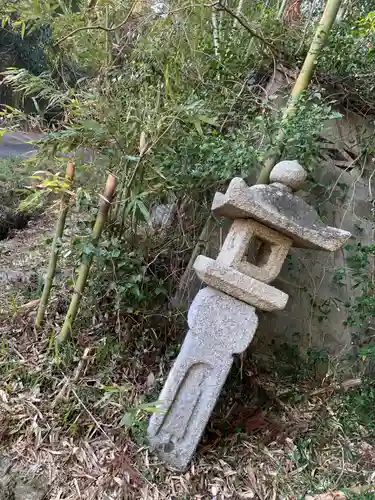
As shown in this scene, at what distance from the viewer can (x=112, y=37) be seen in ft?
7.14

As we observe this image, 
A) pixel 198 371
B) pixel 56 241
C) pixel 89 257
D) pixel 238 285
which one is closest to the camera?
pixel 238 285

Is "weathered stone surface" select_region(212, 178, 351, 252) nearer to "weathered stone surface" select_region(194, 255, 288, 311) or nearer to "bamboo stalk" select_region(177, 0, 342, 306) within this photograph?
"weathered stone surface" select_region(194, 255, 288, 311)

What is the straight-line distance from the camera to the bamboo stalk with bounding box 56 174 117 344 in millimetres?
1892

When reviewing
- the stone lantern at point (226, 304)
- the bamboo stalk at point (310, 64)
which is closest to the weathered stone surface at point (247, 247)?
the stone lantern at point (226, 304)

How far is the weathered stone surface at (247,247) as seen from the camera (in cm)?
166

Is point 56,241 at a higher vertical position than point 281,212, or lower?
lower

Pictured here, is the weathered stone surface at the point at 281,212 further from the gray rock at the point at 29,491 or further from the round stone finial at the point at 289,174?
the gray rock at the point at 29,491

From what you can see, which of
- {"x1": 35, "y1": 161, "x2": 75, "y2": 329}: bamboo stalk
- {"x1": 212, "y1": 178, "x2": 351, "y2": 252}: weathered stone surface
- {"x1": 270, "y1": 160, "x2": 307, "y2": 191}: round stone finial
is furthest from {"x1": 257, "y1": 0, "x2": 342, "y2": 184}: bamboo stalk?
{"x1": 35, "y1": 161, "x2": 75, "y2": 329}: bamboo stalk

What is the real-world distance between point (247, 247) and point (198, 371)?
0.59 metres

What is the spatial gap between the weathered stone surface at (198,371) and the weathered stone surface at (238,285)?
52 millimetres

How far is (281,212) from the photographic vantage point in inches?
60.6

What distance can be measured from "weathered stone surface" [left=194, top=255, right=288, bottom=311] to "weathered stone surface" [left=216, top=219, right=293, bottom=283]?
1.8 inches

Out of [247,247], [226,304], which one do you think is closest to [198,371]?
[226,304]

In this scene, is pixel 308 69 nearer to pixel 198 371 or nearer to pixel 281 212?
pixel 281 212
